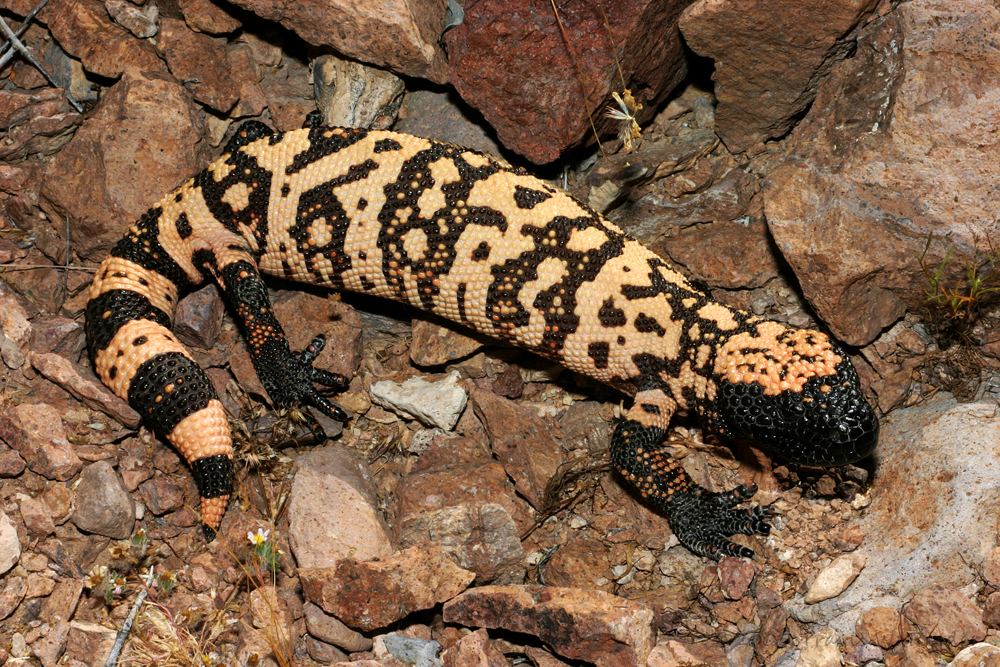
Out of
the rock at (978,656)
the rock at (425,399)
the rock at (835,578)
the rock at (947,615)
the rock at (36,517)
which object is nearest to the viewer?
the rock at (978,656)

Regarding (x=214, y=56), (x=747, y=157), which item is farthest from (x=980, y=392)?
(x=214, y=56)

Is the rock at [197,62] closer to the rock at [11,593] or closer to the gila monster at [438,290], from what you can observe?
the gila monster at [438,290]

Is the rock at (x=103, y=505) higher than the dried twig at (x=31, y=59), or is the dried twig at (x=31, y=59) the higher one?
the dried twig at (x=31, y=59)

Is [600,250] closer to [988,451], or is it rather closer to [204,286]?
[988,451]

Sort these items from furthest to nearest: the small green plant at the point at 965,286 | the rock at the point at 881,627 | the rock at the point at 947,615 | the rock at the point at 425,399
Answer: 1. the rock at the point at 425,399
2. the small green plant at the point at 965,286
3. the rock at the point at 881,627
4. the rock at the point at 947,615

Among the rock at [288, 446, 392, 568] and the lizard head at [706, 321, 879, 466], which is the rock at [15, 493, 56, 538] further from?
the lizard head at [706, 321, 879, 466]

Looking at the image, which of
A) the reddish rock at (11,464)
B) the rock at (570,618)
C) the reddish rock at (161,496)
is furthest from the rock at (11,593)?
the rock at (570,618)

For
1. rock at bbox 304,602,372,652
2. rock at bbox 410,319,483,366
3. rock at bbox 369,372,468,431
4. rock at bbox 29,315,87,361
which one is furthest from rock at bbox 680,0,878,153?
rock at bbox 29,315,87,361
